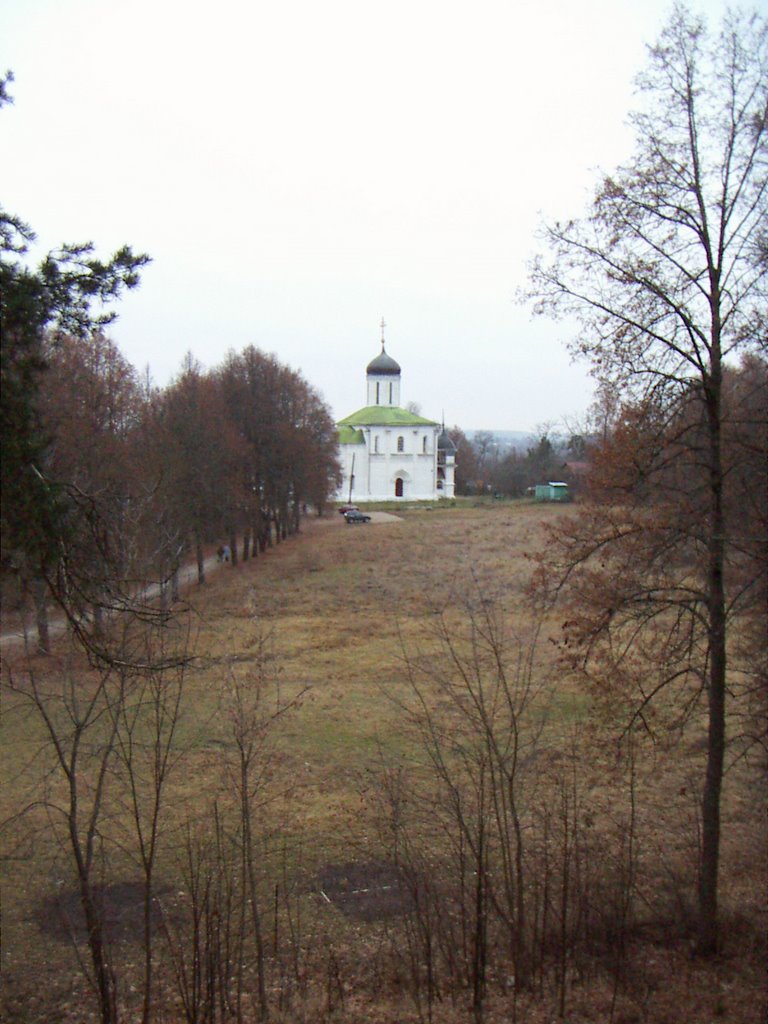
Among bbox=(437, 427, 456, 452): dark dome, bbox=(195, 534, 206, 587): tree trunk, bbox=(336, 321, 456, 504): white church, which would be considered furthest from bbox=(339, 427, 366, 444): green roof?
bbox=(195, 534, 206, 587): tree trunk

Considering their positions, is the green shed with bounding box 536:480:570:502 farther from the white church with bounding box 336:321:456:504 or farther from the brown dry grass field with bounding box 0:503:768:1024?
the brown dry grass field with bounding box 0:503:768:1024

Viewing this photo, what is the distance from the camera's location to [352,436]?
2653 inches

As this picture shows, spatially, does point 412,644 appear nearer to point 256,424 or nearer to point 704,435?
point 704,435

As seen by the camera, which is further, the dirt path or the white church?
the white church

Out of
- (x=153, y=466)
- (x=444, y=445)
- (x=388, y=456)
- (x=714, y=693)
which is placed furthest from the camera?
(x=444, y=445)

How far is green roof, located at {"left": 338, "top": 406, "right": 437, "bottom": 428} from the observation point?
66938 millimetres

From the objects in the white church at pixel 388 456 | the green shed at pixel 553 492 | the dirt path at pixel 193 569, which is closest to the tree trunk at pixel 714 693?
the dirt path at pixel 193 569

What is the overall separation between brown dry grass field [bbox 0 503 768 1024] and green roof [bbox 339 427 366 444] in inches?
1717

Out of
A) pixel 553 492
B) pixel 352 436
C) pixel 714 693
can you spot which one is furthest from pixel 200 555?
pixel 352 436

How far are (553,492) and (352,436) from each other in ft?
57.8

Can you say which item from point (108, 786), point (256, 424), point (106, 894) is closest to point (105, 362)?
point (256, 424)

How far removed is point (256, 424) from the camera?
3616 cm

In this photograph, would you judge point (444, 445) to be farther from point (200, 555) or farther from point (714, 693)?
point (714, 693)

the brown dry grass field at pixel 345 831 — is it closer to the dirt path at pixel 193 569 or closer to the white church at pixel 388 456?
the dirt path at pixel 193 569
